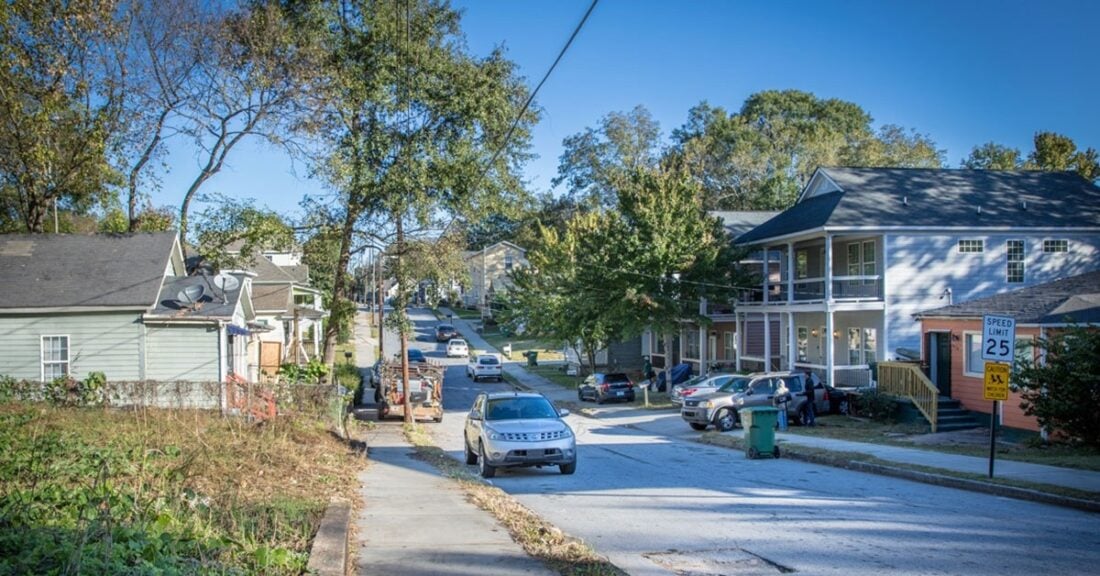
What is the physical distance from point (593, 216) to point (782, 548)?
38.8 m

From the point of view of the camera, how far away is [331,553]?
25.2 ft

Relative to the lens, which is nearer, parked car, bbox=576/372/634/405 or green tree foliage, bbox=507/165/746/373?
green tree foliage, bbox=507/165/746/373

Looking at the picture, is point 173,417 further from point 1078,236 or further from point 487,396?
point 1078,236

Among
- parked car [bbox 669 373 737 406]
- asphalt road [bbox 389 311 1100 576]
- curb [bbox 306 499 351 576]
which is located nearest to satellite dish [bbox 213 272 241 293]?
asphalt road [bbox 389 311 1100 576]

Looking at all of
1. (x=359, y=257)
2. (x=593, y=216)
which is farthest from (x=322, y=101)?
(x=593, y=216)

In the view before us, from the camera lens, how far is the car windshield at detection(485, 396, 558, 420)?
18344 millimetres

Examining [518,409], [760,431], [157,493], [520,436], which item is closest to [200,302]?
[518,409]

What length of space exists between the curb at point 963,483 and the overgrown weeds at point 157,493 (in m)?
10.3

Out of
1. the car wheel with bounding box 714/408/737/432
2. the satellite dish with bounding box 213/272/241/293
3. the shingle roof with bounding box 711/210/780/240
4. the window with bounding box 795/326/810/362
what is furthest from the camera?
the shingle roof with bounding box 711/210/780/240

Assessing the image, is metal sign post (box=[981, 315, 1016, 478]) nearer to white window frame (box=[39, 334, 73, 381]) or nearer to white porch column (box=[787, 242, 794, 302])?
white porch column (box=[787, 242, 794, 302])

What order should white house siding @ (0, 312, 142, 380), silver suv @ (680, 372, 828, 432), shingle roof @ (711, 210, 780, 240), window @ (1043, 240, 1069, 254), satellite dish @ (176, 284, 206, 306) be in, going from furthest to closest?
shingle roof @ (711, 210, 780, 240) → window @ (1043, 240, 1069, 254) → silver suv @ (680, 372, 828, 432) → satellite dish @ (176, 284, 206, 306) → white house siding @ (0, 312, 142, 380)

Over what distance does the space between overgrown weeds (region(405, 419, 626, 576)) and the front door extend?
18.7m

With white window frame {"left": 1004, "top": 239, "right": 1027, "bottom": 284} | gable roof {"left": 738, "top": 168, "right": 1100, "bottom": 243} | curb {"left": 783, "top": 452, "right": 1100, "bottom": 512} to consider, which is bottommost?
curb {"left": 783, "top": 452, "right": 1100, "bottom": 512}

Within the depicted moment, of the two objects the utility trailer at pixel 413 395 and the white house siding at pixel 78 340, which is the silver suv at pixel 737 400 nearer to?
the utility trailer at pixel 413 395
